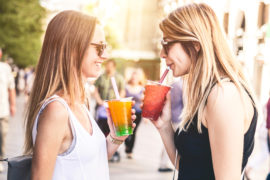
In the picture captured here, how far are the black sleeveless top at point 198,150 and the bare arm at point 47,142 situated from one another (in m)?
0.60

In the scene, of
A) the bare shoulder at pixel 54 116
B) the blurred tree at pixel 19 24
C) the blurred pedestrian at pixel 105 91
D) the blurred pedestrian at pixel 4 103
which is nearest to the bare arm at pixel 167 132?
the bare shoulder at pixel 54 116

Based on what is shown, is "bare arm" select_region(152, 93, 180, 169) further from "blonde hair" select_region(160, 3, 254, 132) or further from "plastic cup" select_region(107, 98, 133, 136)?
"blonde hair" select_region(160, 3, 254, 132)

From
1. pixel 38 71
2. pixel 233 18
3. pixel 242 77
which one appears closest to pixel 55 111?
pixel 38 71

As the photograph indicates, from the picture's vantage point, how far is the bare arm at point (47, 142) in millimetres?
1854

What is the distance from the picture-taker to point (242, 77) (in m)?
1.98

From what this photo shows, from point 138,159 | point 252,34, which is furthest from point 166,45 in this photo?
point 252,34

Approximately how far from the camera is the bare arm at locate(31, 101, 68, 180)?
1854 millimetres

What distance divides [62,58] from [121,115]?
515mm

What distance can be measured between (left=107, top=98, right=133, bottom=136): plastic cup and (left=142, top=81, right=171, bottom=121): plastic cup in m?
0.13

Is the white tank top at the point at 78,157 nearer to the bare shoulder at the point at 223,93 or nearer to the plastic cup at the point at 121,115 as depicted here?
the plastic cup at the point at 121,115

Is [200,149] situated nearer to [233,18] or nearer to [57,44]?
[57,44]

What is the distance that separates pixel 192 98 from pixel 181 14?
42 centimetres

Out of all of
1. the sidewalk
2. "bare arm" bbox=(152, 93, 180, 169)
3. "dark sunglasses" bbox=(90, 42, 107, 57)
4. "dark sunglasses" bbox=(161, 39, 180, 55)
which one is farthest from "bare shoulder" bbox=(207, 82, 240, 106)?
the sidewalk

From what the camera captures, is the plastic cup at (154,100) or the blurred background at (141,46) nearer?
the plastic cup at (154,100)
